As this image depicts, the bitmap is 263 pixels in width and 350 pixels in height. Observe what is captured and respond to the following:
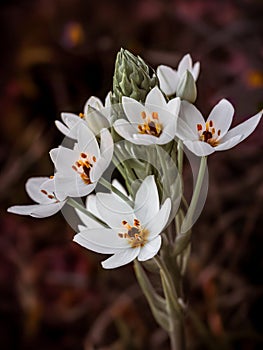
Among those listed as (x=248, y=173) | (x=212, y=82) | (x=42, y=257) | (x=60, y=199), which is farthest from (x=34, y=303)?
(x=60, y=199)

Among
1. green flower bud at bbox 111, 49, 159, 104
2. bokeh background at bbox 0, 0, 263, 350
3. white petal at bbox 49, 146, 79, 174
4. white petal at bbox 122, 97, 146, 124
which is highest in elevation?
green flower bud at bbox 111, 49, 159, 104

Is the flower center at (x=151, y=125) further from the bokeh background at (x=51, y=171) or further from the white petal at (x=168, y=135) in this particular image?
the bokeh background at (x=51, y=171)

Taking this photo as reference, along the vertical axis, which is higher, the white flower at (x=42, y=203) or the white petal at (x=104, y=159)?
the white petal at (x=104, y=159)

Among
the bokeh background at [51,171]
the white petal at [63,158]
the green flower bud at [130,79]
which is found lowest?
the bokeh background at [51,171]

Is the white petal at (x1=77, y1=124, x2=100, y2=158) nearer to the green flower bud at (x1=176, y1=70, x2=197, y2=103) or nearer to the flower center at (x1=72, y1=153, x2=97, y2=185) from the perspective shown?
the flower center at (x1=72, y1=153, x2=97, y2=185)

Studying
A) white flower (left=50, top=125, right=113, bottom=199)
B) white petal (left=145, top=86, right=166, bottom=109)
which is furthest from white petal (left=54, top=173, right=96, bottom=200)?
white petal (left=145, top=86, right=166, bottom=109)

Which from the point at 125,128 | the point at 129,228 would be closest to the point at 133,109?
the point at 125,128

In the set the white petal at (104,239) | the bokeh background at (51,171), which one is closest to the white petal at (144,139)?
the white petal at (104,239)
